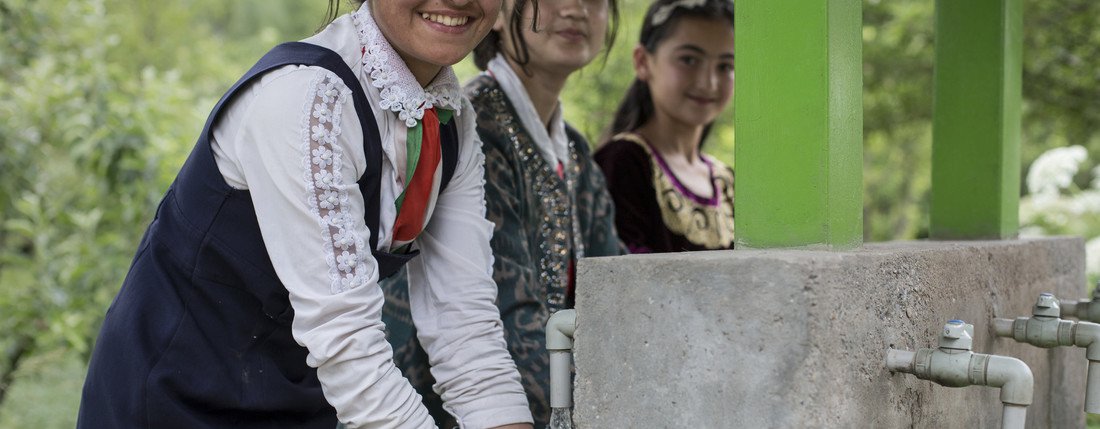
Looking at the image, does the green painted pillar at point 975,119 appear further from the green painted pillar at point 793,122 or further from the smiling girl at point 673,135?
the green painted pillar at point 793,122

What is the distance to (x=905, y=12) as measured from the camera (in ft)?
25.9

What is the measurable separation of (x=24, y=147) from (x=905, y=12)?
618 centimetres

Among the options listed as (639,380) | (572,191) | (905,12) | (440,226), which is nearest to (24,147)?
(572,191)

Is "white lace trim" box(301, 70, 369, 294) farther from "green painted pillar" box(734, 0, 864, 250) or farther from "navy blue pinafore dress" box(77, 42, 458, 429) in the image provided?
"green painted pillar" box(734, 0, 864, 250)

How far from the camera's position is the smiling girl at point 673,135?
3.16 m

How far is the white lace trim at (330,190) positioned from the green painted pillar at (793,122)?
1.80ft

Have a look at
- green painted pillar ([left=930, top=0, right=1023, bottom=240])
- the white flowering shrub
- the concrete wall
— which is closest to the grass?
green painted pillar ([left=930, top=0, right=1023, bottom=240])

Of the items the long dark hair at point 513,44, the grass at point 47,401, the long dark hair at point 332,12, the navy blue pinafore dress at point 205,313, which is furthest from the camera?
the grass at point 47,401

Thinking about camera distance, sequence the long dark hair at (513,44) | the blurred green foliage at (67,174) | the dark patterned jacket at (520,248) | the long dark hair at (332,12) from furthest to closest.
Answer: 1. the blurred green foliage at (67,174)
2. the long dark hair at (513,44)
3. the dark patterned jacket at (520,248)
4. the long dark hair at (332,12)

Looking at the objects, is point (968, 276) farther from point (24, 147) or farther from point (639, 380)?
point (24, 147)

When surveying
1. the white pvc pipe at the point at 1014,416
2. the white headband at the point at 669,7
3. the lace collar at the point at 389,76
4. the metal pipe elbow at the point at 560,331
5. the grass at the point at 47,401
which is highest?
the white headband at the point at 669,7

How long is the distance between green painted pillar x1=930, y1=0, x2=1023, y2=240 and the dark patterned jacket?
0.88 m

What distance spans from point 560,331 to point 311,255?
1.28 feet

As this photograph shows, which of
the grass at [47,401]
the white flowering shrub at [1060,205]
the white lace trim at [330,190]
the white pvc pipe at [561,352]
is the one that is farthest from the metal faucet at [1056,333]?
the grass at [47,401]
